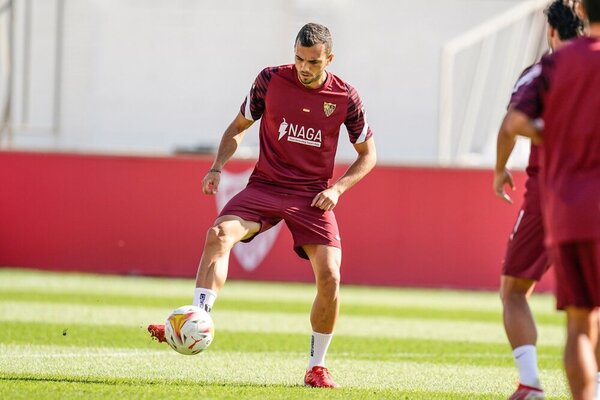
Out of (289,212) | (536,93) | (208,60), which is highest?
(536,93)

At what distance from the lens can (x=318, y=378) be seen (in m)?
7.75

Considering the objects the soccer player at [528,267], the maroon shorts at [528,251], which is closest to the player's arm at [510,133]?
the soccer player at [528,267]

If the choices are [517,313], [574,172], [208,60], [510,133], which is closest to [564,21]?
[510,133]

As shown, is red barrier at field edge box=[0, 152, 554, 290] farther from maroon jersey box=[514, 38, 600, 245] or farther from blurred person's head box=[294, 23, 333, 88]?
maroon jersey box=[514, 38, 600, 245]

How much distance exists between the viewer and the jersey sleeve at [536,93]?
5525mm

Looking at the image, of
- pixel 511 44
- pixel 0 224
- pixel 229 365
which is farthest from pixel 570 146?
pixel 511 44

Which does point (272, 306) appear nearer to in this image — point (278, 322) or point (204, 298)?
point (278, 322)

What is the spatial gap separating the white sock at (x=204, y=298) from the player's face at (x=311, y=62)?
151 centimetres

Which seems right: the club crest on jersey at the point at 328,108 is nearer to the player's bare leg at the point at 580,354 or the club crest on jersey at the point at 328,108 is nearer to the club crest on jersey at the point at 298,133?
the club crest on jersey at the point at 298,133

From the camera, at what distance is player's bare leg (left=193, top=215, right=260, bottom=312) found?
298 inches

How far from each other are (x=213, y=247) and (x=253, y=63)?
61.4 ft

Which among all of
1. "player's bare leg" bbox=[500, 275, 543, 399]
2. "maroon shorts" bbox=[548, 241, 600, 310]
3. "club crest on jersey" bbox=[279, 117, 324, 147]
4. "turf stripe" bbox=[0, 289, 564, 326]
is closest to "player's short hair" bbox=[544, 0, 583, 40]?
"player's bare leg" bbox=[500, 275, 543, 399]

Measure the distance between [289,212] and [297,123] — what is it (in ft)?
1.91

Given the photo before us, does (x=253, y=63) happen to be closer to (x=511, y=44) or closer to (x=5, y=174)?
(x=511, y=44)
